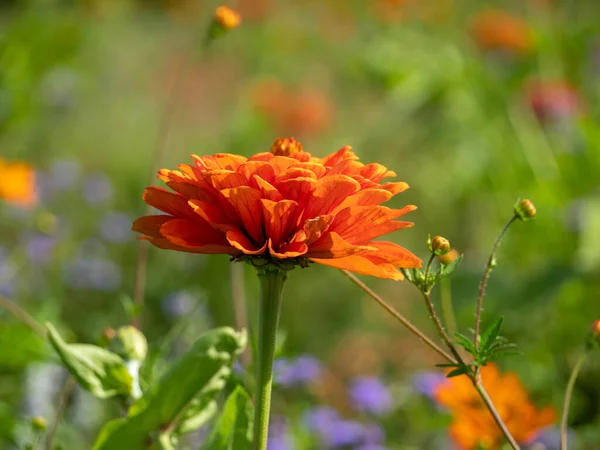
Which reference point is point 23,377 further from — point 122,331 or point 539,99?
point 539,99

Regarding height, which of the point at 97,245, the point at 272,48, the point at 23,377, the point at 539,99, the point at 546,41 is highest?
the point at 272,48

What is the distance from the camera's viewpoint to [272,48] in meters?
3.02

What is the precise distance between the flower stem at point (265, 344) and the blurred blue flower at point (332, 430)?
0.48 m

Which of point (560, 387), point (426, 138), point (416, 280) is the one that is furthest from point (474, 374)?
point (426, 138)

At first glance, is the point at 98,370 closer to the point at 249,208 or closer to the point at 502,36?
the point at 249,208

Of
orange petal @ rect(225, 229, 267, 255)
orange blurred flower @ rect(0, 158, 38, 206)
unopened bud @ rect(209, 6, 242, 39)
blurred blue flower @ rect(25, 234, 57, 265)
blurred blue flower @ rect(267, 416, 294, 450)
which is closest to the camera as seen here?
orange petal @ rect(225, 229, 267, 255)

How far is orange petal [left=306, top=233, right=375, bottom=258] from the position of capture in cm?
38

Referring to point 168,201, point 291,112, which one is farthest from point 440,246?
point 291,112

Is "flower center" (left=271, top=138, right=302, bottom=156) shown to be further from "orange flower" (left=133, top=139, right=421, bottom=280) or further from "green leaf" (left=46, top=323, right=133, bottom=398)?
"green leaf" (left=46, top=323, right=133, bottom=398)

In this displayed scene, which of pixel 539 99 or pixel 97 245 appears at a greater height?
pixel 539 99

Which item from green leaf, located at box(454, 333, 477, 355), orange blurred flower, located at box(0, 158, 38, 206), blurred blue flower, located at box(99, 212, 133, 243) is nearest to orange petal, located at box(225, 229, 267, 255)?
green leaf, located at box(454, 333, 477, 355)

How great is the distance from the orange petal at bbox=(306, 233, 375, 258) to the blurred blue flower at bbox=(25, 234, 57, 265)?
107 cm

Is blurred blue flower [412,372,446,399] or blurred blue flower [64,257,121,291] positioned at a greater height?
blurred blue flower [64,257,121,291]

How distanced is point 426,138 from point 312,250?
1.76 metres
